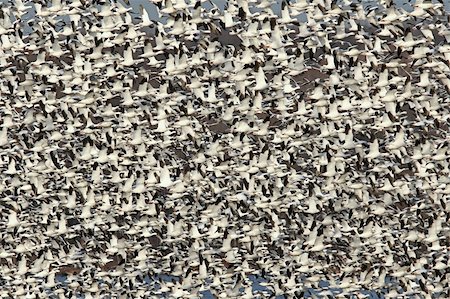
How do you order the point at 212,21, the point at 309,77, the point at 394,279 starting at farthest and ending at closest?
the point at 309,77 < the point at 394,279 < the point at 212,21

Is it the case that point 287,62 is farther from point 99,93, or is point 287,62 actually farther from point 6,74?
point 6,74

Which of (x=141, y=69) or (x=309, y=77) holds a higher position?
(x=141, y=69)

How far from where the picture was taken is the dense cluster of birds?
42.2 ft

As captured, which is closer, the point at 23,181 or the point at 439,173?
the point at 439,173

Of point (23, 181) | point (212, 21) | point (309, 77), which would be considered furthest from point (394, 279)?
point (309, 77)

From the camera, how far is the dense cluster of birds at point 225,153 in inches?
507

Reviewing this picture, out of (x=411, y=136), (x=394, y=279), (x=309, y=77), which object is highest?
(x=411, y=136)

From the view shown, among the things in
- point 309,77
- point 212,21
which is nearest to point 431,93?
point 212,21

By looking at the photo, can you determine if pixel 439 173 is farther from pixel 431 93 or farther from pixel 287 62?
pixel 287 62

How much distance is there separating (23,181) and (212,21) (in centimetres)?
361

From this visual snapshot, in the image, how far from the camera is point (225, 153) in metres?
14.1

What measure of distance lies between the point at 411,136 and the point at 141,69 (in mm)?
3684

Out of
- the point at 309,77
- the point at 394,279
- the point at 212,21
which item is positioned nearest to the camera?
the point at 212,21

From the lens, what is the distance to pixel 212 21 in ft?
42.0
